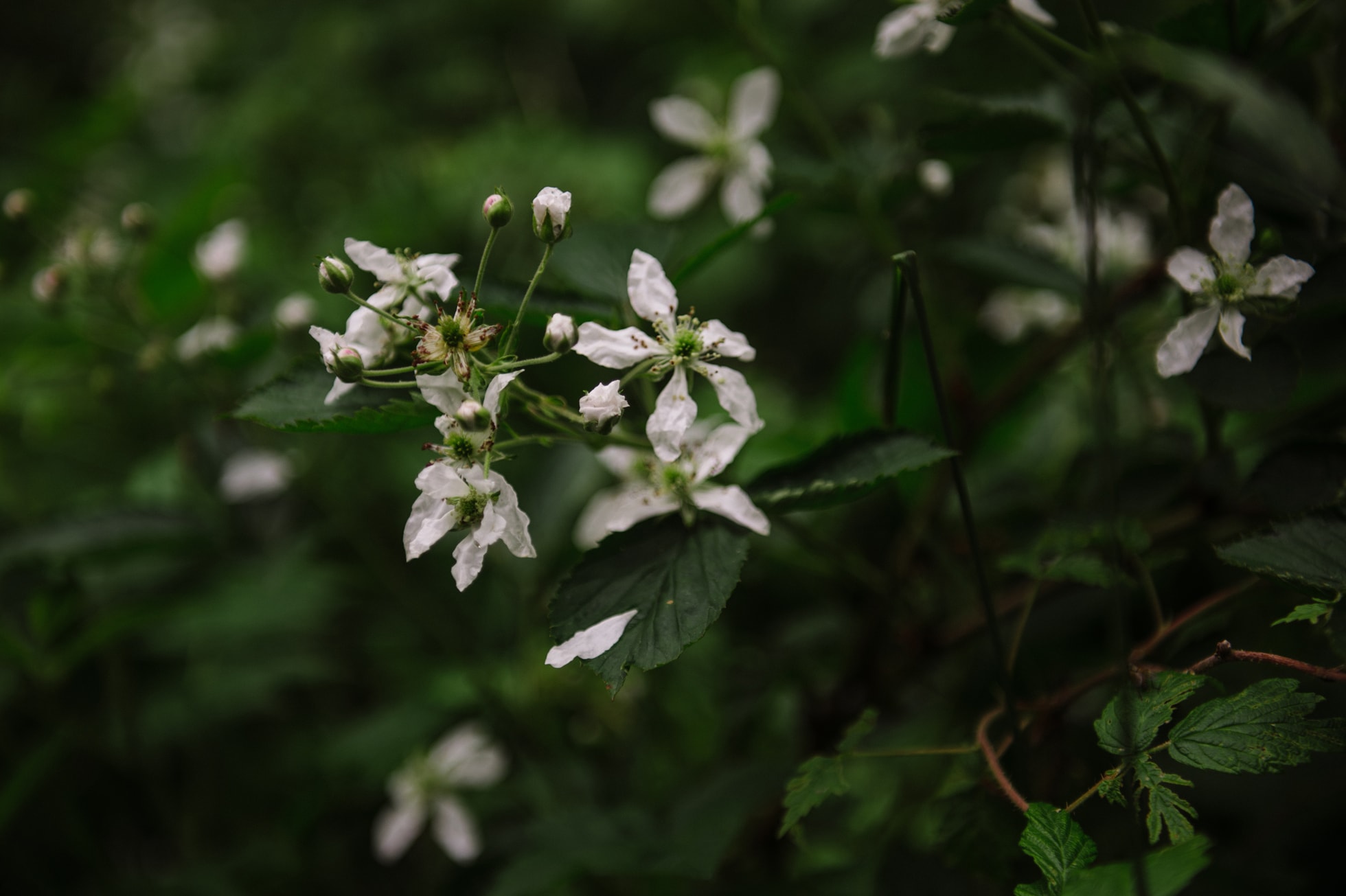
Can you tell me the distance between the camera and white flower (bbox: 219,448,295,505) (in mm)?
1329

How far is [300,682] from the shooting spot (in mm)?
1662

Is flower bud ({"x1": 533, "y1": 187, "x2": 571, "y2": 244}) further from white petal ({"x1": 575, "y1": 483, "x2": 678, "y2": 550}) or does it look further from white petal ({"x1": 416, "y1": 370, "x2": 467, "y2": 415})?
white petal ({"x1": 575, "y1": 483, "x2": 678, "y2": 550})

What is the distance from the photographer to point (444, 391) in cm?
71

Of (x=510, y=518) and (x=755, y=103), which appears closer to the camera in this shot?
(x=510, y=518)

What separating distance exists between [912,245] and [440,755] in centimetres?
109

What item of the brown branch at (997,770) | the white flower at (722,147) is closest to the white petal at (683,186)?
the white flower at (722,147)

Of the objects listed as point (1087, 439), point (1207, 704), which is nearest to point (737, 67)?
point (1087, 439)

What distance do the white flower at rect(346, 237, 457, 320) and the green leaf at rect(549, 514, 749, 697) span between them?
0.90ft

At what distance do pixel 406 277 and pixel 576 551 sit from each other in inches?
24.9

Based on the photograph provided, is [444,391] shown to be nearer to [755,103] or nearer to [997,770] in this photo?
[997,770]

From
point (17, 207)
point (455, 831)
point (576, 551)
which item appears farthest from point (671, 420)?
point (17, 207)

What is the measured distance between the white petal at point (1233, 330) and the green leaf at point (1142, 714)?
294 millimetres

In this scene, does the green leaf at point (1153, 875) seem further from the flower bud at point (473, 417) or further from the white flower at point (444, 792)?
the white flower at point (444, 792)

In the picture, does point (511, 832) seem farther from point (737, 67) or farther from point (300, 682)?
point (737, 67)
